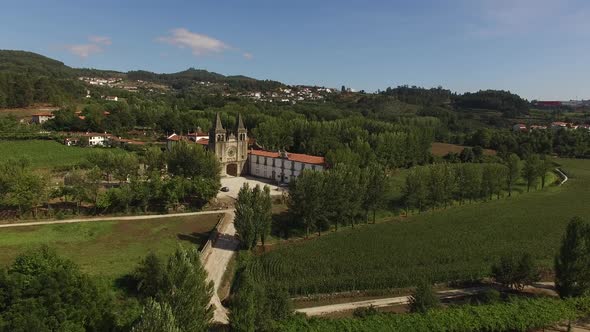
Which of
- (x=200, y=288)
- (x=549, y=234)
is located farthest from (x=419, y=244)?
(x=200, y=288)

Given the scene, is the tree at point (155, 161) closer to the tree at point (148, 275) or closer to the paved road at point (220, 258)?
the paved road at point (220, 258)

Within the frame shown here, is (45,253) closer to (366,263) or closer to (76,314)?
(76,314)

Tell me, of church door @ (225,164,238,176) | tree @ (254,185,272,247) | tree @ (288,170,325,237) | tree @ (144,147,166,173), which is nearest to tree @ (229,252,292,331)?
tree @ (254,185,272,247)

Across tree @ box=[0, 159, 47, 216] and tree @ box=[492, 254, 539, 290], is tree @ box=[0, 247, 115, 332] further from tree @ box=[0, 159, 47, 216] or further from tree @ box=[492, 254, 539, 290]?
tree @ box=[492, 254, 539, 290]

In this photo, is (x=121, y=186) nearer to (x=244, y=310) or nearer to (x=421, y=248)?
(x=244, y=310)

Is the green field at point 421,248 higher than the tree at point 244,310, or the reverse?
the tree at point 244,310

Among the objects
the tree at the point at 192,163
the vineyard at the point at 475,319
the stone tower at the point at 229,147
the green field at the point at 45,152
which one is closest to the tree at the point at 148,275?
the vineyard at the point at 475,319
